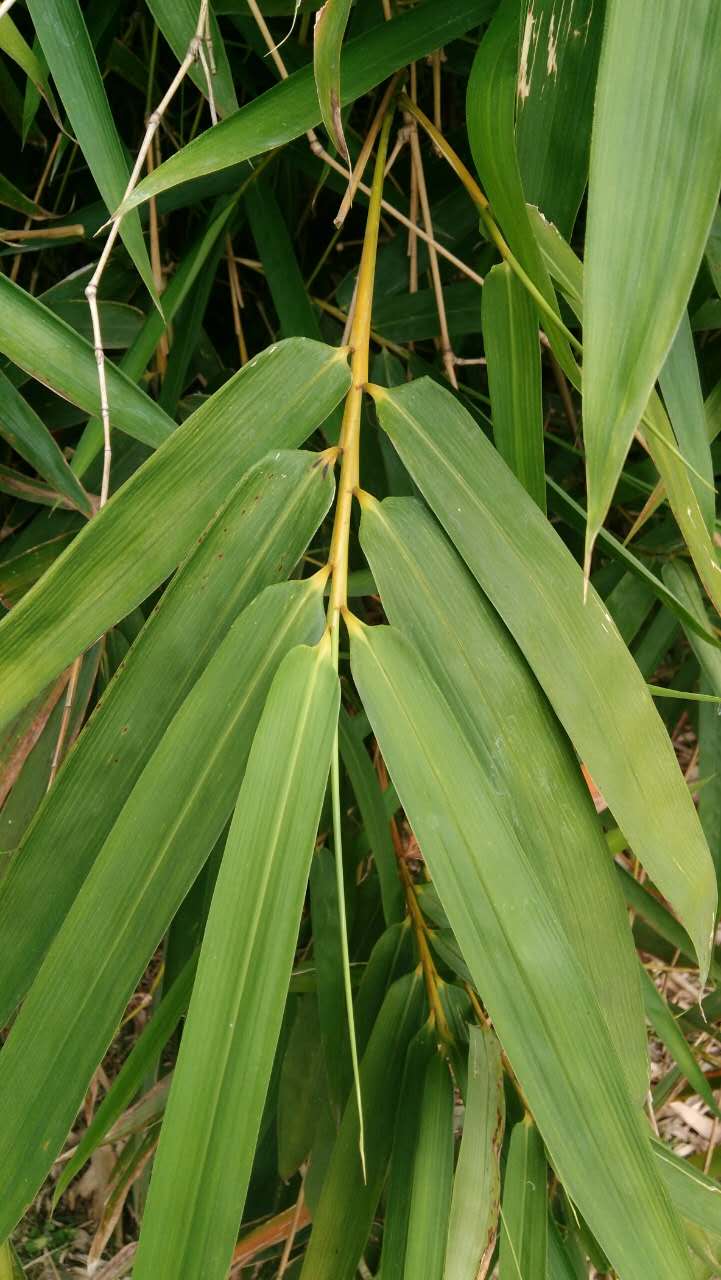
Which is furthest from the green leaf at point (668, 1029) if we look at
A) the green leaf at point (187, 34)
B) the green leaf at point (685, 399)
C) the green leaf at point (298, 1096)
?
the green leaf at point (187, 34)

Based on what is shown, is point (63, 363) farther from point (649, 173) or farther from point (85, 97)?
point (649, 173)

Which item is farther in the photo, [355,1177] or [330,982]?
[330,982]

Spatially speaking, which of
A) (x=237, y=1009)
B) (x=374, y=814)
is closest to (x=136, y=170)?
(x=237, y=1009)

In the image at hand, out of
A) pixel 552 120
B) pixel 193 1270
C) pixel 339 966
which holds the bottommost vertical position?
pixel 339 966

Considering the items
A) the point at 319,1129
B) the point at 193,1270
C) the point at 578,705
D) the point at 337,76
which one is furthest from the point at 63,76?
the point at 319,1129

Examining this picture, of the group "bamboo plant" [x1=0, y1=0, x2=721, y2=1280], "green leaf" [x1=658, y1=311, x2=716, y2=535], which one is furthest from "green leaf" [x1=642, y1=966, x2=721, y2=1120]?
"green leaf" [x1=658, y1=311, x2=716, y2=535]

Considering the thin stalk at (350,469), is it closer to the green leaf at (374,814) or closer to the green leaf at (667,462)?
the green leaf at (667,462)

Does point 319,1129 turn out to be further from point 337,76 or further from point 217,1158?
point 337,76
